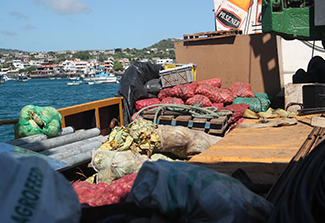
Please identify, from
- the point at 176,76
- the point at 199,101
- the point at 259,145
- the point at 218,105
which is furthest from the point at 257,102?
the point at 259,145

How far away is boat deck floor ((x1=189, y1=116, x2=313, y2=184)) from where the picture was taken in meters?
3.57

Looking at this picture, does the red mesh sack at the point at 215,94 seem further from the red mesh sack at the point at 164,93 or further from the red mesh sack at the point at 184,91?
the red mesh sack at the point at 164,93

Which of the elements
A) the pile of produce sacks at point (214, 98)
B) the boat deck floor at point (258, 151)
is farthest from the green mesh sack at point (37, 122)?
the pile of produce sacks at point (214, 98)

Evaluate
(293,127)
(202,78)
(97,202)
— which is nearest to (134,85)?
(202,78)

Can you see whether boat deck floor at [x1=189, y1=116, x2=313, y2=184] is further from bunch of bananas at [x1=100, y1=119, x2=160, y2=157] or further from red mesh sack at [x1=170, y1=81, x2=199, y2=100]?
red mesh sack at [x1=170, y1=81, x2=199, y2=100]

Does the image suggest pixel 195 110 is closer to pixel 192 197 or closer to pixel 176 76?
pixel 176 76

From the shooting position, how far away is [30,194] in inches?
51.7

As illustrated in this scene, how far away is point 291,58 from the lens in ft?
35.6

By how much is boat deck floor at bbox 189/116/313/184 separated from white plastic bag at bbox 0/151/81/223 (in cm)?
220

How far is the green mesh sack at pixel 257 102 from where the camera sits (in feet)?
24.7

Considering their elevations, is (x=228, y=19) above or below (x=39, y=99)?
above

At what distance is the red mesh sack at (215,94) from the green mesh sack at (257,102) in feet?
0.91

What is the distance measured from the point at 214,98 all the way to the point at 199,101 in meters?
0.47

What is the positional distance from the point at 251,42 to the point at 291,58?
98.9 inches
